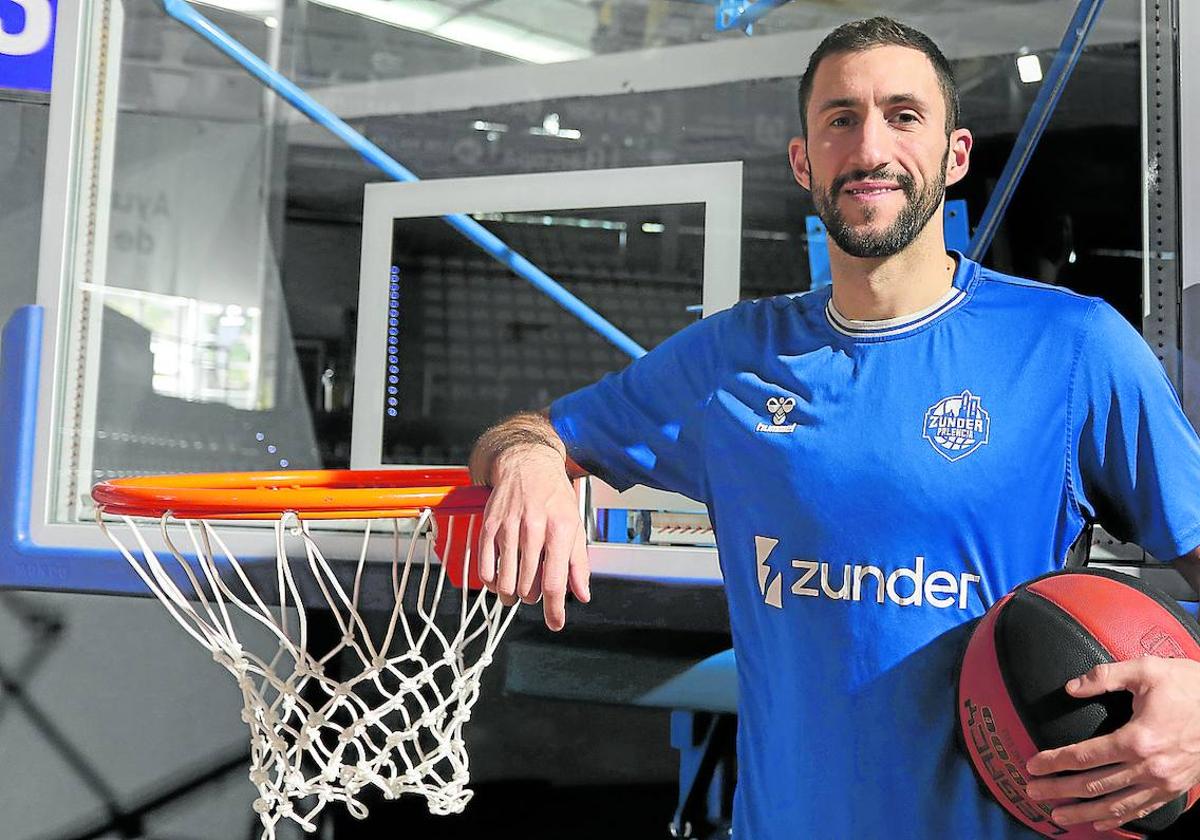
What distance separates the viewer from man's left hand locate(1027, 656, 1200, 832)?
0.83 meters

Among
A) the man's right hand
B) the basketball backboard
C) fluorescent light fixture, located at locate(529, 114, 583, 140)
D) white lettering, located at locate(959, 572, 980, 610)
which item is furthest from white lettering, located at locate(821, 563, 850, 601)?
fluorescent light fixture, located at locate(529, 114, 583, 140)

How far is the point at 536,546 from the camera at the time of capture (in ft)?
3.38

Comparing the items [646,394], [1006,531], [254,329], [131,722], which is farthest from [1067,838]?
[254,329]

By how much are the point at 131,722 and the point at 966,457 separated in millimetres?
2284

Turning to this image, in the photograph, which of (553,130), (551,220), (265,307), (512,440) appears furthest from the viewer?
(265,307)

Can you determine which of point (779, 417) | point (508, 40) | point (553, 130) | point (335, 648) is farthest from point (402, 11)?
point (779, 417)

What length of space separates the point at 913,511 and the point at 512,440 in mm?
437

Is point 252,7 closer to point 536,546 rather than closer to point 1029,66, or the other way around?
point 1029,66

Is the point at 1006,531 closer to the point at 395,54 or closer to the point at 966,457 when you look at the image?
the point at 966,457

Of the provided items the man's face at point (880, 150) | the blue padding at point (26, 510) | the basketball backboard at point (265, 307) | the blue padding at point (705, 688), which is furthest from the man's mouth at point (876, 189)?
the blue padding at point (26, 510)

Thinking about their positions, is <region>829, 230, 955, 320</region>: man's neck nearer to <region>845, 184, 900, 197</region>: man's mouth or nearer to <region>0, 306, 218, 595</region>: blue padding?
<region>845, 184, 900, 197</region>: man's mouth

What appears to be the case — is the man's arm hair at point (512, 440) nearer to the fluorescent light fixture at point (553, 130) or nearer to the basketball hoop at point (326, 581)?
the basketball hoop at point (326, 581)

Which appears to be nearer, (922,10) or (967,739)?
(967,739)

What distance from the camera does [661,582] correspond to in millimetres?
1679
